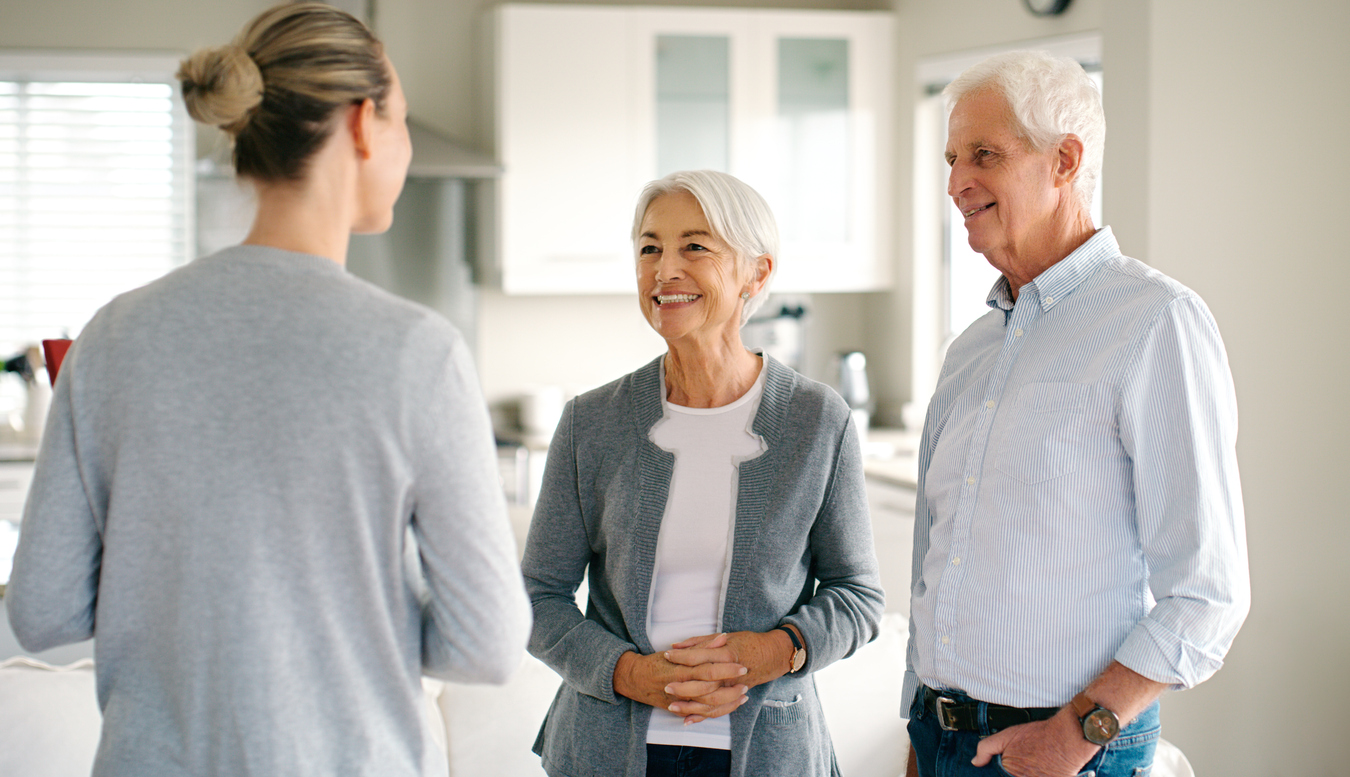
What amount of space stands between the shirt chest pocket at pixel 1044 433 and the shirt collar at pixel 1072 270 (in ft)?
0.38

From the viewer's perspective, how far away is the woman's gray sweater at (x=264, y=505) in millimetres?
793

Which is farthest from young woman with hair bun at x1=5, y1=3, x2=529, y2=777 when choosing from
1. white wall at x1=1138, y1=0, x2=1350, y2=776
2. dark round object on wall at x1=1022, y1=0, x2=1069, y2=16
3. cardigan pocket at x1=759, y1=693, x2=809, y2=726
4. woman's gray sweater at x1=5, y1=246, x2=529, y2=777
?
dark round object on wall at x1=1022, y1=0, x2=1069, y2=16

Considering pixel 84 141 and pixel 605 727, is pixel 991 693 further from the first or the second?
pixel 84 141

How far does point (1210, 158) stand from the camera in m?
2.04

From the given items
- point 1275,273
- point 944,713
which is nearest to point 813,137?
point 1275,273

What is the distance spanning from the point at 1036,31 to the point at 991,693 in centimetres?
285

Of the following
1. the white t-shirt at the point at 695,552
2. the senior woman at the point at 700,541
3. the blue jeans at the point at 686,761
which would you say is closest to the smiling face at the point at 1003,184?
the senior woman at the point at 700,541

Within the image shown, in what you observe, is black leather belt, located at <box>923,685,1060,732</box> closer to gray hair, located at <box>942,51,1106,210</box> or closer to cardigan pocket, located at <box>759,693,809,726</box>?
cardigan pocket, located at <box>759,693,809,726</box>

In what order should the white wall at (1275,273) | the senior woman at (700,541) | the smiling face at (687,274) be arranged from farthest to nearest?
the white wall at (1275,273), the smiling face at (687,274), the senior woman at (700,541)

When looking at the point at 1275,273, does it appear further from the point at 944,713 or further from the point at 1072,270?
the point at 944,713

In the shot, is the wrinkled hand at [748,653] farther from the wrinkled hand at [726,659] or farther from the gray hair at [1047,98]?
the gray hair at [1047,98]

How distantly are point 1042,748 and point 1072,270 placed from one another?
533mm

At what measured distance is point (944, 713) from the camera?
1.25 m

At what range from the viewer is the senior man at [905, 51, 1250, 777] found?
1094 mm
